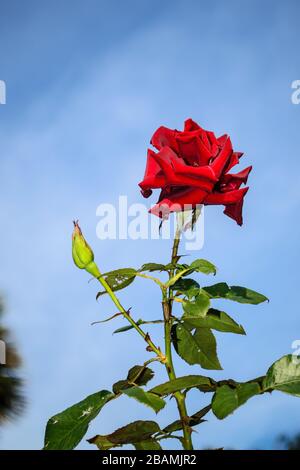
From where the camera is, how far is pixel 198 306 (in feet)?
3.37

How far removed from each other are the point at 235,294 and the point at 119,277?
236mm

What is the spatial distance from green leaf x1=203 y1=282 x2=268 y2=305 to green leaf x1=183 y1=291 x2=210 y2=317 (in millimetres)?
41

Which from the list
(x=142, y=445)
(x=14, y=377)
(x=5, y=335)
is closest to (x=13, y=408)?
(x=14, y=377)

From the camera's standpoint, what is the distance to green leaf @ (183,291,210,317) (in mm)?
1016

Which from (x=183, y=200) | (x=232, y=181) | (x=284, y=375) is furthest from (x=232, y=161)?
(x=284, y=375)

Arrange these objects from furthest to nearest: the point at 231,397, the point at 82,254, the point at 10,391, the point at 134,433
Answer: the point at 10,391
the point at 82,254
the point at 134,433
the point at 231,397

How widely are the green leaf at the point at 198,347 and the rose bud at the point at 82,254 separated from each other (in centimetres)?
21

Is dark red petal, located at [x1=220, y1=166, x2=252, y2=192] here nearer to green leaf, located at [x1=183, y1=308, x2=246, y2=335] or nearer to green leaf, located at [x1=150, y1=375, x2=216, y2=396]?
green leaf, located at [x1=183, y1=308, x2=246, y2=335]

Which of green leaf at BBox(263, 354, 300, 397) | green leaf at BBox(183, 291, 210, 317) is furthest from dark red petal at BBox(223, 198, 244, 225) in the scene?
green leaf at BBox(263, 354, 300, 397)

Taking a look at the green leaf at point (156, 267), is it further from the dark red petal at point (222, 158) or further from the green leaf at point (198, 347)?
the dark red petal at point (222, 158)

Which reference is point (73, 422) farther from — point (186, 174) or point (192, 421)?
point (186, 174)

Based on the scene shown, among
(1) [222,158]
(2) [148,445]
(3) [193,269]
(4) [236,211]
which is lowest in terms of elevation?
(2) [148,445]

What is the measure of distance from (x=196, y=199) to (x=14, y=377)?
4304 millimetres

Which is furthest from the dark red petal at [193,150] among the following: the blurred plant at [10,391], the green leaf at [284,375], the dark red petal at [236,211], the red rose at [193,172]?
the blurred plant at [10,391]
